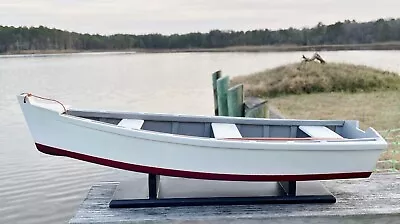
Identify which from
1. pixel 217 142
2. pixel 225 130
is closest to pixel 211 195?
pixel 225 130

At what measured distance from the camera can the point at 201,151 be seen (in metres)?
4.60

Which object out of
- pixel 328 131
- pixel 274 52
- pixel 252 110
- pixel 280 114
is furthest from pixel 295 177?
pixel 274 52

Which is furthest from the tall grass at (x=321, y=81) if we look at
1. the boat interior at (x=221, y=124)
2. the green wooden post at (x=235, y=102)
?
the boat interior at (x=221, y=124)

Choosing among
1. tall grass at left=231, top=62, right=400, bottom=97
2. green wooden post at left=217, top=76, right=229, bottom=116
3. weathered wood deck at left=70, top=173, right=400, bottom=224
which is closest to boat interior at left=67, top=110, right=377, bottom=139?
weathered wood deck at left=70, top=173, right=400, bottom=224

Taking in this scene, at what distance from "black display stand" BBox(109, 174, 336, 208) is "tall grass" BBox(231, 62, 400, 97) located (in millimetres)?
11922

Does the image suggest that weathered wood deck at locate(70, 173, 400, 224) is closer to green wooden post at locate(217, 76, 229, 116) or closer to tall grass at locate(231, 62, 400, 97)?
green wooden post at locate(217, 76, 229, 116)

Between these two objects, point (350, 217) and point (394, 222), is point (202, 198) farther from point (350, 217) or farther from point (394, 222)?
point (394, 222)

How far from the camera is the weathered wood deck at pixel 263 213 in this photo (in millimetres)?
4547

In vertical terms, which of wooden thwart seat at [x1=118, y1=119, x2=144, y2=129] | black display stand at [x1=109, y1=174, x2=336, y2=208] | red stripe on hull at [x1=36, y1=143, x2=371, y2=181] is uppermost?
wooden thwart seat at [x1=118, y1=119, x2=144, y2=129]

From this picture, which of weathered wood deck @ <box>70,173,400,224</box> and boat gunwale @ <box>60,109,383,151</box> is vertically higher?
boat gunwale @ <box>60,109,383,151</box>

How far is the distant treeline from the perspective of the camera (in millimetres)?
39938

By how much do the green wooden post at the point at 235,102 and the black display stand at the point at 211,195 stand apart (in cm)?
382

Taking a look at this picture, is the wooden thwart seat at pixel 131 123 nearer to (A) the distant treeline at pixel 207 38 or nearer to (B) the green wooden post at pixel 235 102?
(B) the green wooden post at pixel 235 102

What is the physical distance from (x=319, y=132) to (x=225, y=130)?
1.01m
